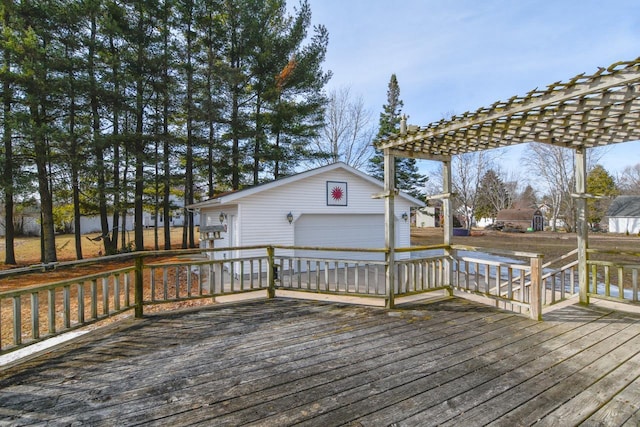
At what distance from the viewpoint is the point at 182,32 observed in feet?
48.6

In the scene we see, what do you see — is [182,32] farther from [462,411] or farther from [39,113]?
[462,411]

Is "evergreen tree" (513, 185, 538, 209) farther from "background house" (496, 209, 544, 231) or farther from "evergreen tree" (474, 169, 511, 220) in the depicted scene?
"background house" (496, 209, 544, 231)

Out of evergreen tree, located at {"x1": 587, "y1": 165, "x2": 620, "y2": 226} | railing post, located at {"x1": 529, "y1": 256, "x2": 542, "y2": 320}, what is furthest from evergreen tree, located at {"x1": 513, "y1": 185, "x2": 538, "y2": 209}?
railing post, located at {"x1": 529, "y1": 256, "x2": 542, "y2": 320}

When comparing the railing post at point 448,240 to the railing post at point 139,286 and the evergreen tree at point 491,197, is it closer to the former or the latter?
the railing post at point 139,286

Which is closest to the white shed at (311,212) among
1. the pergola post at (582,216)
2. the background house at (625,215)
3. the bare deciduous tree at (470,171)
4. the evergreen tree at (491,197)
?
the pergola post at (582,216)

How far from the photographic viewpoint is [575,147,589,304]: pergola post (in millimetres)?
4559

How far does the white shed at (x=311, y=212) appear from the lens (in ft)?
29.2

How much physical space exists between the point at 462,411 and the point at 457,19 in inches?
318

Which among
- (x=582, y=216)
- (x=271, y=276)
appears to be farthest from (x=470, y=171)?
(x=271, y=276)

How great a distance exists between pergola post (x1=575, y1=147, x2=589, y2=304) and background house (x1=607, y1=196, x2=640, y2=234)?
1247 inches

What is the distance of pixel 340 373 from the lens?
269cm

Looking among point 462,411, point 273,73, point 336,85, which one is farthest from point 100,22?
point 462,411

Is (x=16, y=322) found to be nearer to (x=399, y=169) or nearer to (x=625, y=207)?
(x=399, y=169)

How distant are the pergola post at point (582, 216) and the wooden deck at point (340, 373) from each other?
0.61 meters
